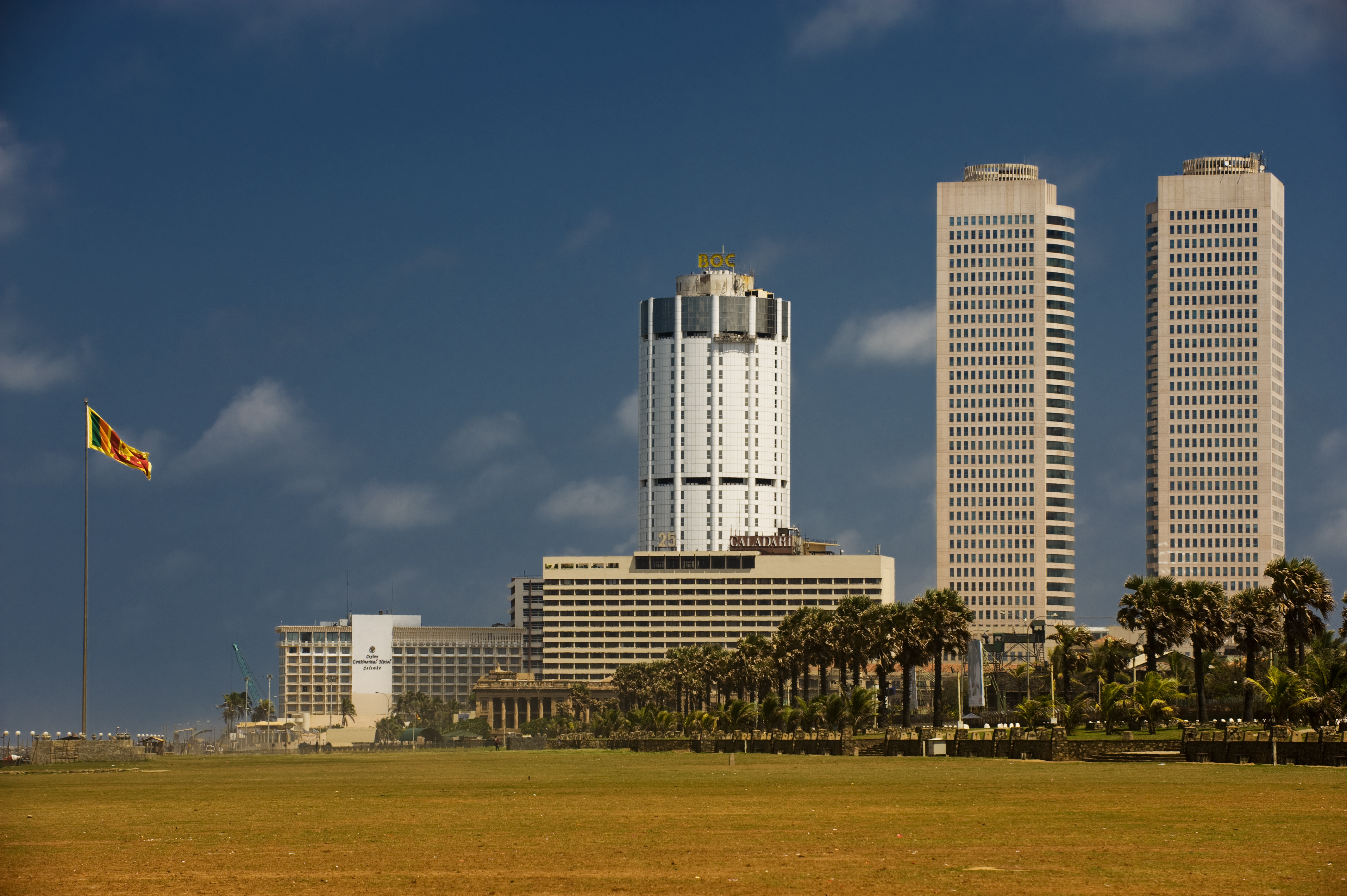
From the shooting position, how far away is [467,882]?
32.3 metres

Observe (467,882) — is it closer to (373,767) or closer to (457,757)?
(373,767)

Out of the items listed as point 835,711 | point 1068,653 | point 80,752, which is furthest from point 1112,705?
point 80,752

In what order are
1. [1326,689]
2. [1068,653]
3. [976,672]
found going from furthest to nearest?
[976,672] < [1068,653] < [1326,689]

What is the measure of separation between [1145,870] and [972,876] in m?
3.50

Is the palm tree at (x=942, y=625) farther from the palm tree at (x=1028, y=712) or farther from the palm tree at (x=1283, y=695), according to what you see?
the palm tree at (x=1283, y=695)

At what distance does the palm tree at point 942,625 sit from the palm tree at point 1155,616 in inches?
448

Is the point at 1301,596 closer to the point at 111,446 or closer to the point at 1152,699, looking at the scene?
the point at 1152,699

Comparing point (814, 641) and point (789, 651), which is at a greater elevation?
point (814, 641)

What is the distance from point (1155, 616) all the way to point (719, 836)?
79.5 meters

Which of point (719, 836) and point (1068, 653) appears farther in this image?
point (1068, 653)

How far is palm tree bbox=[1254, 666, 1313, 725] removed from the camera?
83562 millimetres

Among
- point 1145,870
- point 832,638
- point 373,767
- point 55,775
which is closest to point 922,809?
point 1145,870

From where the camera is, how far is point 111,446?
106m

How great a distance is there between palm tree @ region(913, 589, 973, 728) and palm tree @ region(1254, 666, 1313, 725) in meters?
35.2
